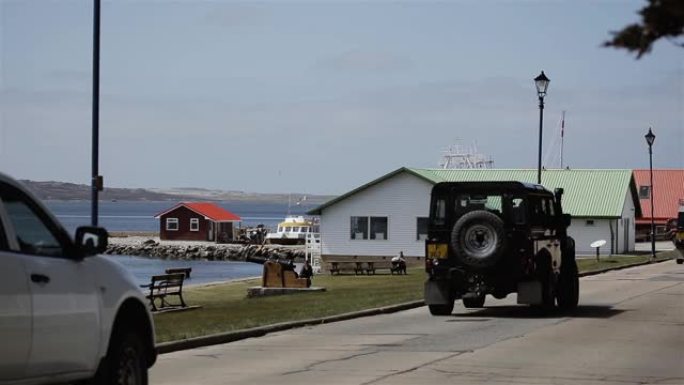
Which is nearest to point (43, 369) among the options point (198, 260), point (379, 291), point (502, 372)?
point (502, 372)

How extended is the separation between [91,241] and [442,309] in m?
14.0

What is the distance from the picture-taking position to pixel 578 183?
72.3 metres

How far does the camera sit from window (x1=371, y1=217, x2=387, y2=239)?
225 ft

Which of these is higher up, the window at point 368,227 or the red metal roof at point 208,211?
the red metal roof at point 208,211

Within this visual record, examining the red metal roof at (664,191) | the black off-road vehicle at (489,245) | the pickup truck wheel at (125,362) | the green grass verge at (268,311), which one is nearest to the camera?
the pickup truck wheel at (125,362)

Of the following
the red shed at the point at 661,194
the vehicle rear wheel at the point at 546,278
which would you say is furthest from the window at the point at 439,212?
the red shed at the point at 661,194

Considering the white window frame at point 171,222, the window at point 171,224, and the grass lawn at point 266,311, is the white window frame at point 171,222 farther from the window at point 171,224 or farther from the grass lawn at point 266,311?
the grass lawn at point 266,311

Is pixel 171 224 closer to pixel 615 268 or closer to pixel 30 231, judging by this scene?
pixel 615 268

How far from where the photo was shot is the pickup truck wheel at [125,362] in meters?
9.23

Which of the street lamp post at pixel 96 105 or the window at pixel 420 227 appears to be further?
the window at pixel 420 227

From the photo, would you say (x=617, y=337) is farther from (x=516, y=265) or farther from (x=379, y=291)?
(x=379, y=291)

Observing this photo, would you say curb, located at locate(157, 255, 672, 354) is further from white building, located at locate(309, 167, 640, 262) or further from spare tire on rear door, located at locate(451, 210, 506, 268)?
white building, located at locate(309, 167, 640, 262)

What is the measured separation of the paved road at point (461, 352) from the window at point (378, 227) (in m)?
44.5

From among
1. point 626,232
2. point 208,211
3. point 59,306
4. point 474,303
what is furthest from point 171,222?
point 59,306
